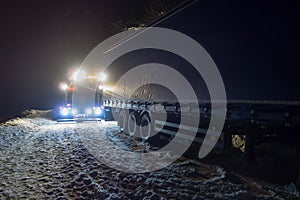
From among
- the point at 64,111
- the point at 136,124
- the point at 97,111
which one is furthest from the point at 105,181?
the point at 64,111

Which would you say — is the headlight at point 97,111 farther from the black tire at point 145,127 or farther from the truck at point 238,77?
the truck at point 238,77

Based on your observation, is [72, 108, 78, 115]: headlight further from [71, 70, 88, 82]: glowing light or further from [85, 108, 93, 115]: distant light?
[71, 70, 88, 82]: glowing light

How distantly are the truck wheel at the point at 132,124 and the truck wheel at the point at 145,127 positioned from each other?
69 centimetres

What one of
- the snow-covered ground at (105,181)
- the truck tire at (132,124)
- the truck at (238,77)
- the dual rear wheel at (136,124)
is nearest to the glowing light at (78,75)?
the dual rear wheel at (136,124)

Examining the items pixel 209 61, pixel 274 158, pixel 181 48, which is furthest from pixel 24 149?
pixel 274 158

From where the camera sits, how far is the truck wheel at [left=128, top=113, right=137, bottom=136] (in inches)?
447

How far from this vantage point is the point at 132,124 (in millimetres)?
11656

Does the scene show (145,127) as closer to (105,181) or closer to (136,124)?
(136,124)

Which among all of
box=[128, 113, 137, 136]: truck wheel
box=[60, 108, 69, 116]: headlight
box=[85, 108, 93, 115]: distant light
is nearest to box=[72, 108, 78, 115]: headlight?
box=[60, 108, 69, 116]: headlight

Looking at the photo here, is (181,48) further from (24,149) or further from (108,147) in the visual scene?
(24,149)

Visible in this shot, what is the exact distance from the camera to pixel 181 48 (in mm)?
7336

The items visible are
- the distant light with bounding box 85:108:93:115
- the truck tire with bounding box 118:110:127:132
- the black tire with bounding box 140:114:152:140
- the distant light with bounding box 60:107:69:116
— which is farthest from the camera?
the distant light with bounding box 85:108:93:115

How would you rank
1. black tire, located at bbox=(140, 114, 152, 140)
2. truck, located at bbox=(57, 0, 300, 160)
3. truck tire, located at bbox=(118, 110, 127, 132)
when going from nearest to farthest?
truck, located at bbox=(57, 0, 300, 160), black tire, located at bbox=(140, 114, 152, 140), truck tire, located at bbox=(118, 110, 127, 132)

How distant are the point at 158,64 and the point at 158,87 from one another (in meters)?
0.72
